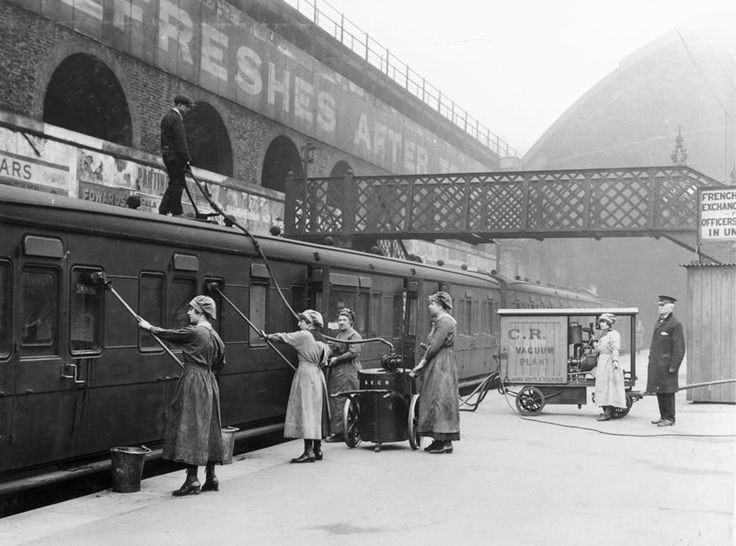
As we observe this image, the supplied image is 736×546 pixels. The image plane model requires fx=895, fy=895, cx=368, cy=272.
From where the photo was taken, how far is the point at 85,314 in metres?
8.11

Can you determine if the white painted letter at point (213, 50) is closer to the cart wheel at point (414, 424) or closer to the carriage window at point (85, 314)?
the cart wheel at point (414, 424)

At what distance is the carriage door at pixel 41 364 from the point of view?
23.7ft

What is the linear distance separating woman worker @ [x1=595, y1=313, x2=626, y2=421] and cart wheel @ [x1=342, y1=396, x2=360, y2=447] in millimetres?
4564

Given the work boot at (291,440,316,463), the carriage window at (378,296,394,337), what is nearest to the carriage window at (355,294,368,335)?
the carriage window at (378,296,394,337)

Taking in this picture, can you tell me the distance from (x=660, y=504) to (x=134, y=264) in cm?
531

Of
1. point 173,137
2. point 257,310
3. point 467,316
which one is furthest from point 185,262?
point 467,316

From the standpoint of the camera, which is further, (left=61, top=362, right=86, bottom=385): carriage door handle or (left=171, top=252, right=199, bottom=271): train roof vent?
(left=171, top=252, right=199, bottom=271): train roof vent

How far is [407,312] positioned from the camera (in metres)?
17.1

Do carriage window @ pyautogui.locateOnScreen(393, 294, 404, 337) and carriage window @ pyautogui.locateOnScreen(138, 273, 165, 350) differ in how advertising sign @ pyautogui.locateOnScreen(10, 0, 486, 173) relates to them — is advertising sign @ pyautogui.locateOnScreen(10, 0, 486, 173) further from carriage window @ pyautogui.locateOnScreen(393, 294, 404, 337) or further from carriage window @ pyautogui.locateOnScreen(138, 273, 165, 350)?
carriage window @ pyautogui.locateOnScreen(138, 273, 165, 350)

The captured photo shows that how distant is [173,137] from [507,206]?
1305cm

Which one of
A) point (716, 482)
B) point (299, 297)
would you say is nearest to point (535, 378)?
point (299, 297)

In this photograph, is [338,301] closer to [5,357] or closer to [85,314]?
[85,314]

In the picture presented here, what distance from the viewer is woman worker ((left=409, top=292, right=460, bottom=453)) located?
10.4 metres

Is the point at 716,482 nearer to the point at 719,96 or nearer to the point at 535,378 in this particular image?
the point at 535,378
